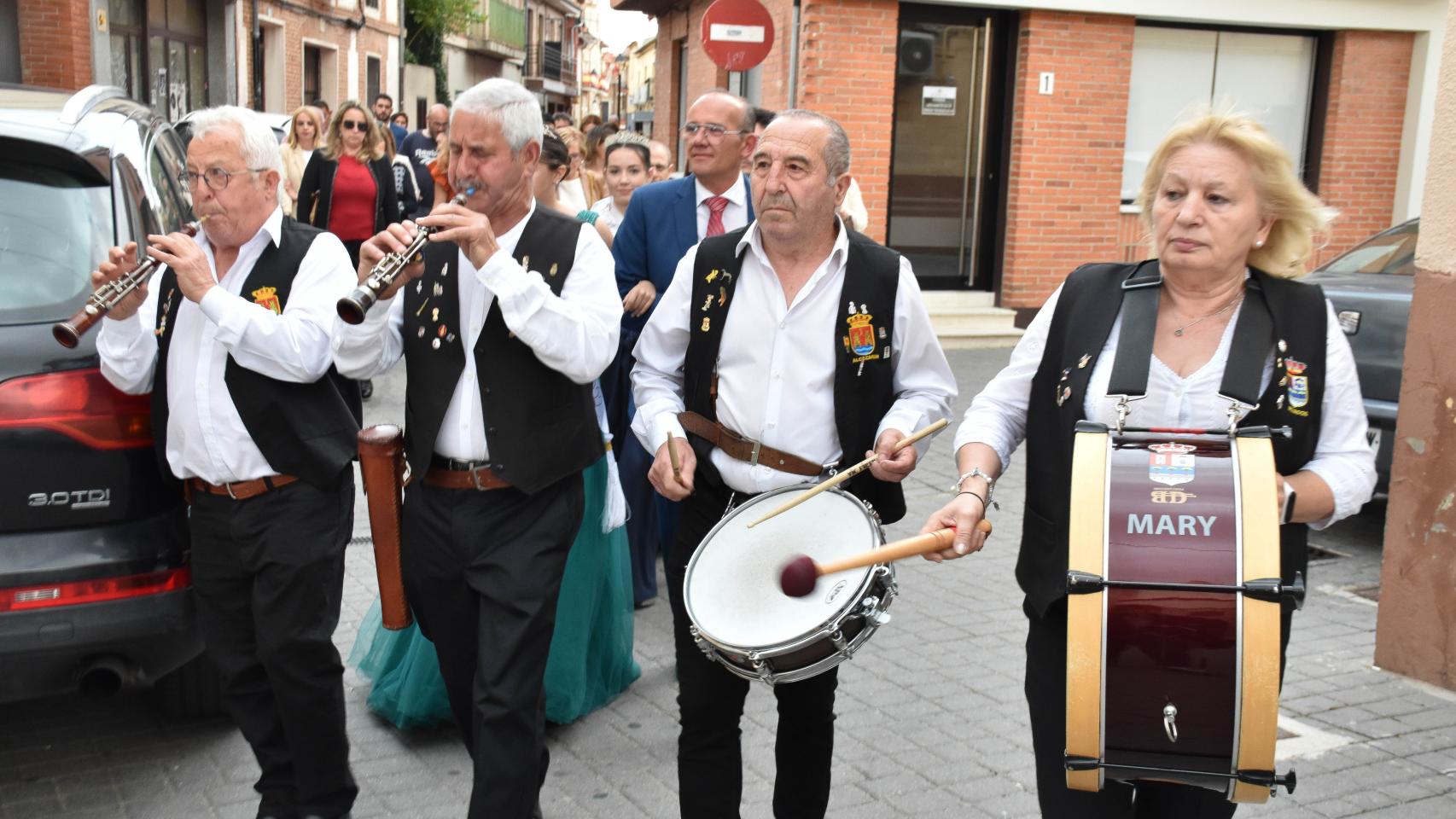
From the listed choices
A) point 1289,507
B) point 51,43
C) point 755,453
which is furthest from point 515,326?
point 51,43

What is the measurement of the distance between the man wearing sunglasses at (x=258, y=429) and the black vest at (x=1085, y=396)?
69.7 inches

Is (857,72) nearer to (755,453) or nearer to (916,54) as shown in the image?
(916,54)

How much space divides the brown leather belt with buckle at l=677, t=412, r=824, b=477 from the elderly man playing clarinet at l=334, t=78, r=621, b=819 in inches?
12.7

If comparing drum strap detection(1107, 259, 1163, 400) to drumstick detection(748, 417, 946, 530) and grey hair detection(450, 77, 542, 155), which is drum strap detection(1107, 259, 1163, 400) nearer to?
drumstick detection(748, 417, 946, 530)

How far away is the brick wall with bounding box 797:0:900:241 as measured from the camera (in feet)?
43.3

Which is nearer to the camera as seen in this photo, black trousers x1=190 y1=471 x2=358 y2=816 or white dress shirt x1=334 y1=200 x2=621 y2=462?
white dress shirt x1=334 y1=200 x2=621 y2=462

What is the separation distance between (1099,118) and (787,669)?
39.7 ft

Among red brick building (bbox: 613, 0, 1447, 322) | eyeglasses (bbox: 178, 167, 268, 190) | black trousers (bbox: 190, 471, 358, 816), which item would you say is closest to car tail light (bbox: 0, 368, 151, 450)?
black trousers (bbox: 190, 471, 358, 816)

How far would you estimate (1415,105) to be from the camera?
A: 14797mm

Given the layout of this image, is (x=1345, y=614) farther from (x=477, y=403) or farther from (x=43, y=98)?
(x=43, y=98)

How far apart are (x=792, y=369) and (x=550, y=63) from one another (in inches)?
2992

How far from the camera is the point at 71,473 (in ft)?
11.7

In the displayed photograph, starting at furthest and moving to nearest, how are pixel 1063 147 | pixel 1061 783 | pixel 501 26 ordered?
pixel 501 26
pixel 1063 147
pixel 1061 783

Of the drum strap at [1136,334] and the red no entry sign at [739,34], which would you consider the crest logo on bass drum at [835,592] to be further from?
the red no entry sign at [739,34]
